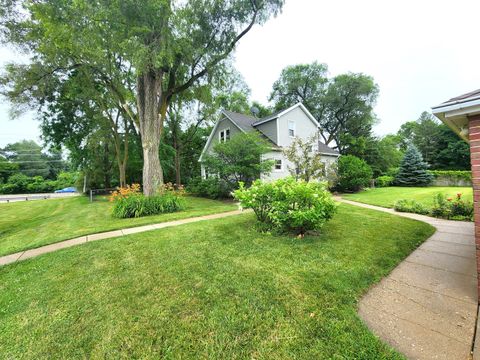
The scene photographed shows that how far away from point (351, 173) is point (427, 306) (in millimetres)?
15354

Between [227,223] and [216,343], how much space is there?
13.8ft

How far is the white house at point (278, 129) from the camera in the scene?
1549cm

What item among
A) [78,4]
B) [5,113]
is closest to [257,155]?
[78,4]

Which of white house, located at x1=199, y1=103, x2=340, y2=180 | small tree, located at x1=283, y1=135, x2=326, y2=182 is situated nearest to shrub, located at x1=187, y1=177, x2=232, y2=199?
white house, located at x1=199, y1=103, x2=340, y2=180

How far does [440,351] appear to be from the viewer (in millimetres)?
1778

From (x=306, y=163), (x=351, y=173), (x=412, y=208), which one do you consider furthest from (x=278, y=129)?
(x=412, y=208)

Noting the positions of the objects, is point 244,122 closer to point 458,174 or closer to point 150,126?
point 150,126

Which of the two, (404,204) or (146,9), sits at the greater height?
(146,9)

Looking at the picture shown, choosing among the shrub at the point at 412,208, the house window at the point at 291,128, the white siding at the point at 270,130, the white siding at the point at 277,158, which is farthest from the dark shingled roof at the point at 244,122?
the shrub at the point at 412,208

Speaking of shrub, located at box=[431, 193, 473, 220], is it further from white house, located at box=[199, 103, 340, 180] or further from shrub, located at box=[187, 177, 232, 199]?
shrub, located at box=[187, 177, 232, 199]

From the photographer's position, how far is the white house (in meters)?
15.5

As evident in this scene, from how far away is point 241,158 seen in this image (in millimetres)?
12500

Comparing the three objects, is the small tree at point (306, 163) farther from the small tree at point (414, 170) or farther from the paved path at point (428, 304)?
the small tree at point (414, 170)

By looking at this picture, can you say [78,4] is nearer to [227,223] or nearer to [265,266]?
[227,223]
